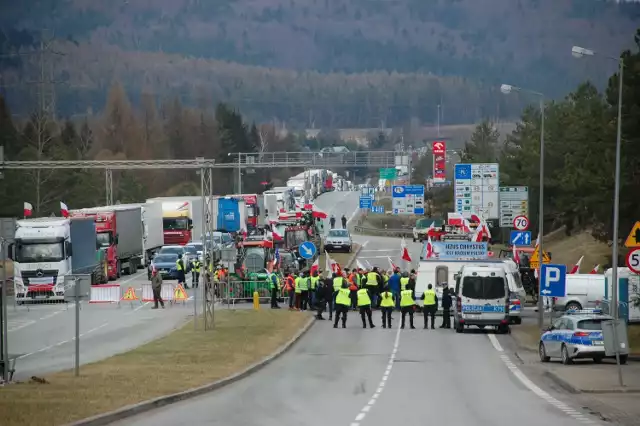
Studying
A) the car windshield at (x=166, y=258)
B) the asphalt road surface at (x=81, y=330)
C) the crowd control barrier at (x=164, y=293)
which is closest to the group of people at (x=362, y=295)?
the asphalt road surface at (x=81, y=330)

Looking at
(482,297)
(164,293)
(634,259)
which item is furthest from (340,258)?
(634,259)

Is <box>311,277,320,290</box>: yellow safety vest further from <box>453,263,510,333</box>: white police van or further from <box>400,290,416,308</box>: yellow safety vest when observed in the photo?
<box>453,263,510,333</box>: white police van

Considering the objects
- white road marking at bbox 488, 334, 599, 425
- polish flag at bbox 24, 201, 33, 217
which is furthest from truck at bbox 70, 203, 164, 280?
white road marking at bbox 488, 334, 599, 425

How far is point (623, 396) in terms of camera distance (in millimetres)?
25328

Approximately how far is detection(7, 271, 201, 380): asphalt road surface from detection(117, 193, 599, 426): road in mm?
5181

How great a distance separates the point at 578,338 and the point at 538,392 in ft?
21.1

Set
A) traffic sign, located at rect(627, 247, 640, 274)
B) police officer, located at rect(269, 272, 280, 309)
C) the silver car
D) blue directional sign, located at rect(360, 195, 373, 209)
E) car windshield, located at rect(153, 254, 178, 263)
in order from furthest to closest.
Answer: blue directional sign, located at rect(360, 195, 373, 209), the silver car, car windshield, located at rect(153, 254, 178, 263), police officer, located at rect(269, 272, 280, 309), traffic sign, located at rect(627, 247, 640, 274)

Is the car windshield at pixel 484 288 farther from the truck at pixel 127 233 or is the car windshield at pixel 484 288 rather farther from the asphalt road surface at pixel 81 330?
the truck at pixel 127 233

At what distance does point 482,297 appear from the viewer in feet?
141

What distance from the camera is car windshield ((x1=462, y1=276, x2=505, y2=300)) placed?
142 ft

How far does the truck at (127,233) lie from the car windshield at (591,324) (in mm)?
39339

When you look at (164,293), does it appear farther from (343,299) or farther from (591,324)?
(591,324)

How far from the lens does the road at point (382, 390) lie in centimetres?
2098

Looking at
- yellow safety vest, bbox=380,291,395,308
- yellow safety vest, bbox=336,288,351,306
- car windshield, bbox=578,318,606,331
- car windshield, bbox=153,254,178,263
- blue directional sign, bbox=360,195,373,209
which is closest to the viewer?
car windshield, bbox=578,318,606,331
